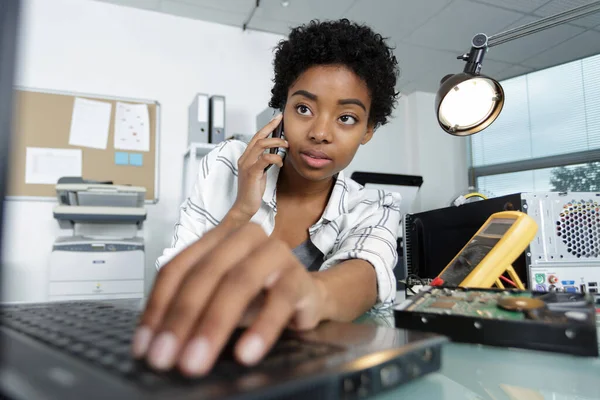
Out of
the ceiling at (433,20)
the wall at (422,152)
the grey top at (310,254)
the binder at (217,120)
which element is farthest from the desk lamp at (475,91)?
the wall at (422,152)

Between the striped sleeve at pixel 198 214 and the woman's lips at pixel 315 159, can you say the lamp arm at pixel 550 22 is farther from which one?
the striped sleeve at pixel 198 214

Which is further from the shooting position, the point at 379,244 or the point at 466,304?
the point at 379,244

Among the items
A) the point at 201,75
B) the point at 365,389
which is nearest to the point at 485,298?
the point at 365,389

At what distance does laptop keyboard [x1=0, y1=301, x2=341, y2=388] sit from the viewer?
239 mm

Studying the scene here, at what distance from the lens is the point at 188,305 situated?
29cm

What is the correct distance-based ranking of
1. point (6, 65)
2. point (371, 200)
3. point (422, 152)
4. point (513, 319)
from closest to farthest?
point (6, 65)
point (513, 319)
point (371, 200)
point (422, 152)

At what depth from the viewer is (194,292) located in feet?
0.99

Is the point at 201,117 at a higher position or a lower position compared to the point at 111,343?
higher

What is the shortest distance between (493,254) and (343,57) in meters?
0.53

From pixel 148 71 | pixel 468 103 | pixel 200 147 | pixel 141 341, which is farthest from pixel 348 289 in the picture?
pixel 148 71

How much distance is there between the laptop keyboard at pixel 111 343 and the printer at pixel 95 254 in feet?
5.66

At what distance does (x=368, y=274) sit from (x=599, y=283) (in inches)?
21.4

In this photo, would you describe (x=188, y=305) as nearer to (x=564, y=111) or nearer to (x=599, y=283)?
(x=599, y=283)

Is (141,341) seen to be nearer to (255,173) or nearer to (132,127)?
(255,173)
